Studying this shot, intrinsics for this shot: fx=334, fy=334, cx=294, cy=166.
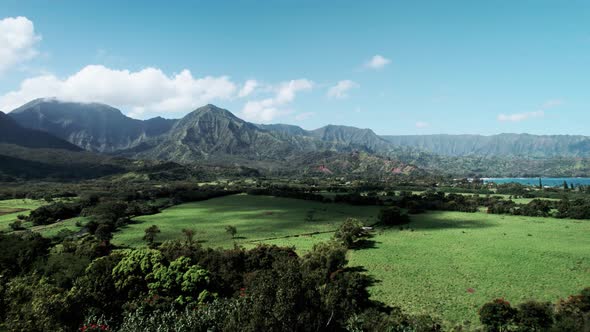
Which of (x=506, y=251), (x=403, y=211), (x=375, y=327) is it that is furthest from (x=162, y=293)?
(x=403, y=211)

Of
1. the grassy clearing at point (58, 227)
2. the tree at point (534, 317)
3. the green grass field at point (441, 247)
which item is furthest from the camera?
the grassy clearing at point (58, 227)

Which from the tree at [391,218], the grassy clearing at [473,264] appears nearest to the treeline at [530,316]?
the grassy clearing at [473,264]

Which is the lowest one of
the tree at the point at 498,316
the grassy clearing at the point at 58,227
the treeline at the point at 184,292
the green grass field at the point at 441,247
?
the grassy clearing at the point at 58,227

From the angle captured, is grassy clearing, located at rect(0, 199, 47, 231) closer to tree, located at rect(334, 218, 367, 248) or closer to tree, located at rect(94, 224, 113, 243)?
tree, located at rect(94, 224, 113, 243)

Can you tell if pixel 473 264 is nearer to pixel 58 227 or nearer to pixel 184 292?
pixel 184 292

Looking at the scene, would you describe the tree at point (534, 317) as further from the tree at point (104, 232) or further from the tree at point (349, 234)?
the tree at point (104, 232)

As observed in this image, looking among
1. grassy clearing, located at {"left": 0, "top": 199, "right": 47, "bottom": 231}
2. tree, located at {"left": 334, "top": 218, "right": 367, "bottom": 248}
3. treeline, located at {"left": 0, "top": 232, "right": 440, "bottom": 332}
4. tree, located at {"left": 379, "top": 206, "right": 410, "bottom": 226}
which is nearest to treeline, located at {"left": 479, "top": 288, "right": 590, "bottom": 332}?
treeline, located at {"left": 0, "top": 232, "right": 440, "bottom": 332}
